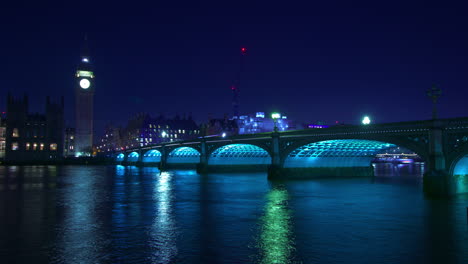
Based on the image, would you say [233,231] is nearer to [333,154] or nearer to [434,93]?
[434,93]

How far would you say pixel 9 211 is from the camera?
3206 centimetres

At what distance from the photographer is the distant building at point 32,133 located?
183 meters

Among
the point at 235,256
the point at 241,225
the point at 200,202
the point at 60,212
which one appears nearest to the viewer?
the point at 235,256

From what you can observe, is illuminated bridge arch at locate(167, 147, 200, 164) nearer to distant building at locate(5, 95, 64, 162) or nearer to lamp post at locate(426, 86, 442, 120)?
distant building at locate(5, 95, 64, 162)

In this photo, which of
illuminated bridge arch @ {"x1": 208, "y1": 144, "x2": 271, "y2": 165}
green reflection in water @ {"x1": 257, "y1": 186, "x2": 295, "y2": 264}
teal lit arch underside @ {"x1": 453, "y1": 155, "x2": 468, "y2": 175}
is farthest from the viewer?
illuminated bridge arch @ {"x1": 208, "y1": 144, "x2": 271, "y2": 165}

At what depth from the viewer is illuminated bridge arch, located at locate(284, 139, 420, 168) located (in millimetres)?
68806

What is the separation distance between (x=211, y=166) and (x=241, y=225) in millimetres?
78476

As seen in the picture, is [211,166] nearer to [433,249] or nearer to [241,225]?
[241,225]

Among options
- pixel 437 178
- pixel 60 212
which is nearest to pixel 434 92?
pixel 437 178

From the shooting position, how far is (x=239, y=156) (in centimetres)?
11162

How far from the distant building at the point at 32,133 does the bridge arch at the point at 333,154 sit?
135733 mm

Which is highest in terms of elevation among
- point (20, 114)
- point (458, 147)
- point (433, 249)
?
point (20, 114)

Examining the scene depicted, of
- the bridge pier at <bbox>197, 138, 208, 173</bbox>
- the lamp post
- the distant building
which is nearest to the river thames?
the lamp post

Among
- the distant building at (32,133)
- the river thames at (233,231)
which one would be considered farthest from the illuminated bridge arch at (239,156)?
the distant building at (32,133)
